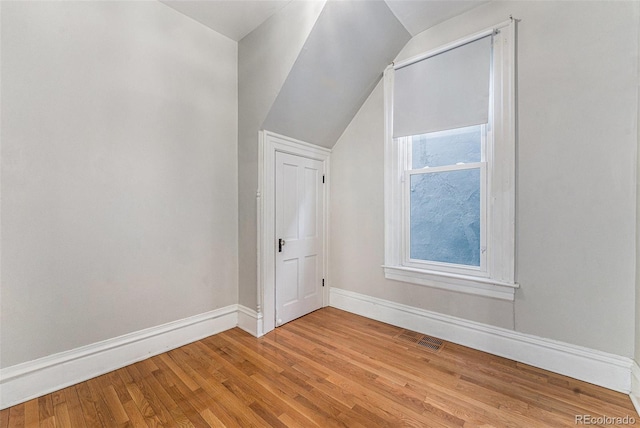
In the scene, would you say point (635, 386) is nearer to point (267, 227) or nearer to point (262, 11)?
point (267, 227)

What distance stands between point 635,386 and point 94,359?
3.87 m

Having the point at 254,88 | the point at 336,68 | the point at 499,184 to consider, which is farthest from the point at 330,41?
the point at 499,184

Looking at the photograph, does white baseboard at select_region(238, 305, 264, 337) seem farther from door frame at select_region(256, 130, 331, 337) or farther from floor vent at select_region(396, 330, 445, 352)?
floor vent at select_region(396, 330, 445, 352)

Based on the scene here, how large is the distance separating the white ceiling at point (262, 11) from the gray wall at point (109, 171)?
141 mm

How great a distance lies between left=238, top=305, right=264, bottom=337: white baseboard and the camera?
2.76 meters

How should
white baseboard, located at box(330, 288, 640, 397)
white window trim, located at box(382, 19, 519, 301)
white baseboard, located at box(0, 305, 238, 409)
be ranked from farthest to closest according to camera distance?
1. white window trim, located at box(382, 19, 519, 301)
2. white baseboard, located at box(330, 288, 640, 397)
3. white baseboard, located at box(0, 305, 238, 409)

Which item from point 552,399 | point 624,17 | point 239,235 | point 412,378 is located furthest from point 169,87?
point 552,399

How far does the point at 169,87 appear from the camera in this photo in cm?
253

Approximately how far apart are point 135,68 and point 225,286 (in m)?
2.23

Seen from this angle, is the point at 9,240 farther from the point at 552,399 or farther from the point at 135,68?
the point at 552,399

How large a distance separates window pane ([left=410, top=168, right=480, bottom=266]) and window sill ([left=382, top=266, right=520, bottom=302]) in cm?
17

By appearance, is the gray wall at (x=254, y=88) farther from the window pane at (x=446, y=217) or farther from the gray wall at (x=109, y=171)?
the window pane at (x=446, y=217)

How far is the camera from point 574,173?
80.7 inches

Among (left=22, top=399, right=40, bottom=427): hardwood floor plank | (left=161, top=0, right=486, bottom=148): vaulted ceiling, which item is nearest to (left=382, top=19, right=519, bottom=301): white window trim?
(left=161, top=0, right=486, bottom=148): vaulted ceiling
